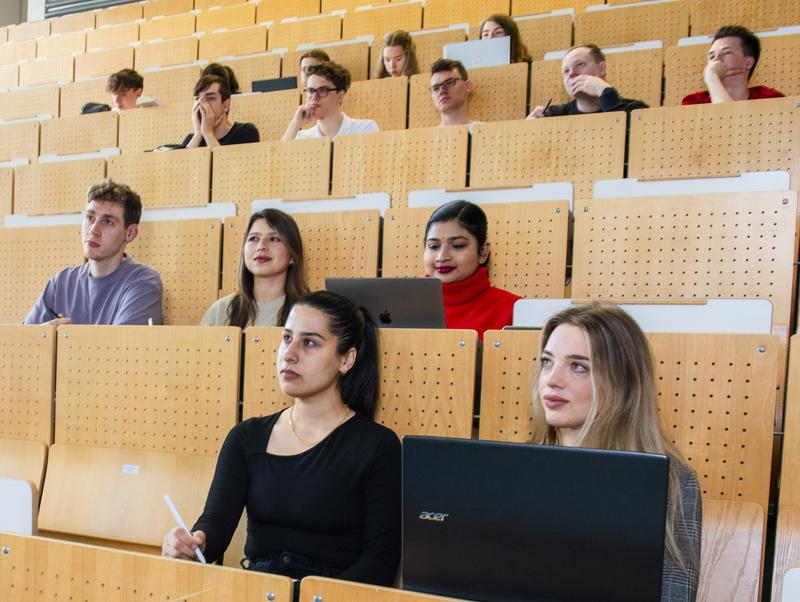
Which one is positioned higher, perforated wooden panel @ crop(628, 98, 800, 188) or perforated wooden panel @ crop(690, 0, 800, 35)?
perforated wooden panel @ crop(690, 0, 800, 35)

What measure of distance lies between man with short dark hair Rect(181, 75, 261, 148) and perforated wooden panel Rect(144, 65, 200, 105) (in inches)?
53.1

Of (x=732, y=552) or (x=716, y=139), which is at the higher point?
(x=716, y=139)

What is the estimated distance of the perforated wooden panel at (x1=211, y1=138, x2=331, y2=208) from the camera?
115 inches

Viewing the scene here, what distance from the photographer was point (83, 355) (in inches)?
77.8

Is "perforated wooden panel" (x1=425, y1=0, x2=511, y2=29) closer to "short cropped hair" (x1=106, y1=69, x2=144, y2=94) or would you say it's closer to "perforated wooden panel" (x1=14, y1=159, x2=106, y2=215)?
"short cropped hair" (x1=106, y1=69, x2=144, y2=94)

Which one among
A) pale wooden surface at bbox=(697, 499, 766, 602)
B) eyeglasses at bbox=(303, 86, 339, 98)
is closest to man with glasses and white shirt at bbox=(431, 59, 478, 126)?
eyeglasses at bbox=(303, 86, 339, 98)

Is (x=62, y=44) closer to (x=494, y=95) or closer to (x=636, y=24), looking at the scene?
(x=494, y=95)

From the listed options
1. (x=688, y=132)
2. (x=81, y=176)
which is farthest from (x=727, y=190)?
(x=81, y=176)

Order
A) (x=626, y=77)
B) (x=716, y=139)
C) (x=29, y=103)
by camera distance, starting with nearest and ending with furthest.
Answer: (x=716, y=139) < (x=626, y=77) < (x=29, y=103)

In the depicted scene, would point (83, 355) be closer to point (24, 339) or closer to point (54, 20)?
point (24, 339)

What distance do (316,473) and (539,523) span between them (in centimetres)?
73

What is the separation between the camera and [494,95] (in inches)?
145

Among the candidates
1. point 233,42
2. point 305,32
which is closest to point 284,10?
point 233,42

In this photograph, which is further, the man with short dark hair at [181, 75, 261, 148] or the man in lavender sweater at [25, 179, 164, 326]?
the man with short dark hair at [181, 75, 261, 148]
